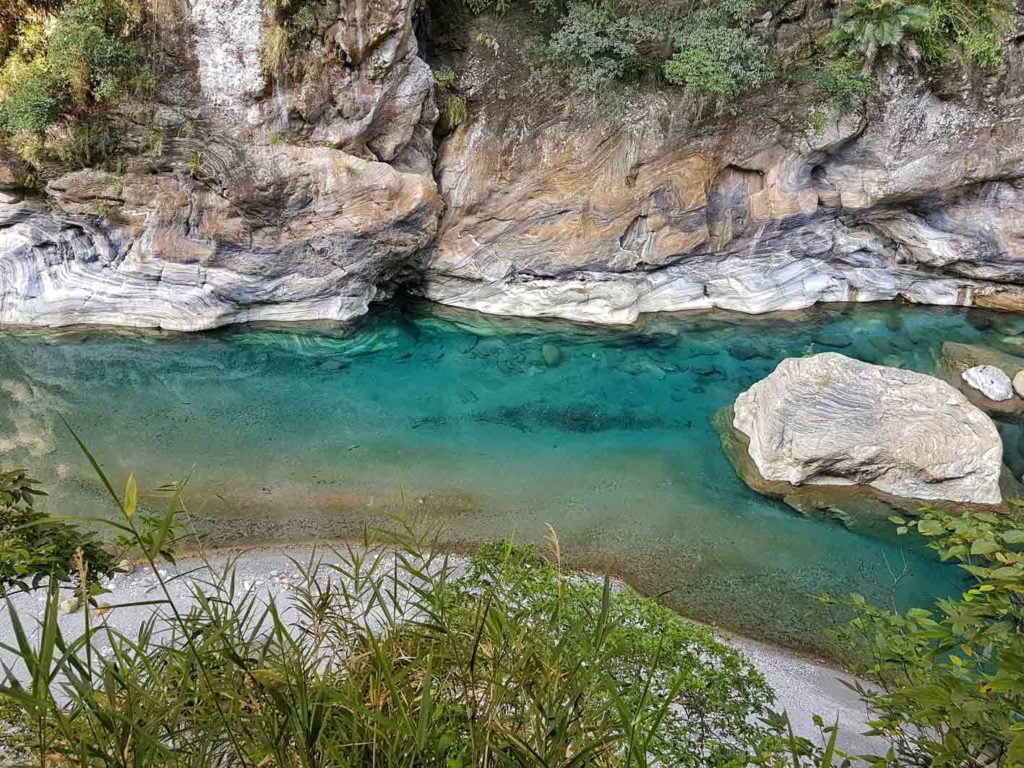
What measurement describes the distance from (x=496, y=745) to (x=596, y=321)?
1451cm

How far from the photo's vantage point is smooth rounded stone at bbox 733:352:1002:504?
9250mm

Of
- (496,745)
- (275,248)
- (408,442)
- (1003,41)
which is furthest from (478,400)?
(1003,41)

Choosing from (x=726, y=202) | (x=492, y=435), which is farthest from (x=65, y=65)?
(x=726, y=202)

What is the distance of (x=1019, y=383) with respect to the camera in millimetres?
12594

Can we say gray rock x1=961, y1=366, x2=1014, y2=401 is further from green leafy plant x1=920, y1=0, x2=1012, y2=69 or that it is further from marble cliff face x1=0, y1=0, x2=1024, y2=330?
green leafy plant x1=920, y1=0, x2=1012, y2=69

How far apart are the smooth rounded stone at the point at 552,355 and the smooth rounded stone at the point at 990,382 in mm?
8968

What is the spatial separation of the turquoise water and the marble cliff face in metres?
1.03

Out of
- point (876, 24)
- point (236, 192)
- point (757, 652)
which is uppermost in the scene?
point (876, 24)

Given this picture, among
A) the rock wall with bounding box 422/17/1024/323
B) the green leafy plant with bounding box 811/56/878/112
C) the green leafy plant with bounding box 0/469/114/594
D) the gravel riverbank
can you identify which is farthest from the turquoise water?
the green leafy plant with bounding box 811/56/878/112

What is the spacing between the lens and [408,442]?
10.5 m

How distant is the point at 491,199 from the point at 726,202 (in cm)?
614

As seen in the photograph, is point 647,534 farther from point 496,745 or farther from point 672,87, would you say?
point 672,87

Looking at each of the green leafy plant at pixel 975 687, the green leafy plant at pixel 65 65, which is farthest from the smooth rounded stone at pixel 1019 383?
the green leafy plant at pixel 65 65

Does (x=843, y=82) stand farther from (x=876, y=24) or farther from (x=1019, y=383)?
(x=1019, y=383)
